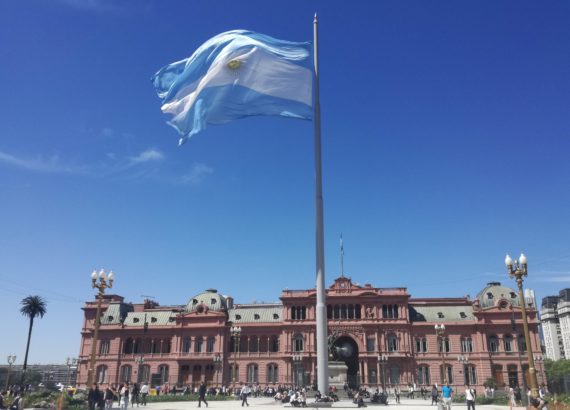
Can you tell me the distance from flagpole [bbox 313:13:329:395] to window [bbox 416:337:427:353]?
58011mm

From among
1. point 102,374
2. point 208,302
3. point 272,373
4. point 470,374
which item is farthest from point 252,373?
point 470,374

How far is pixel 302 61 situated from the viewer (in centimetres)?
2423

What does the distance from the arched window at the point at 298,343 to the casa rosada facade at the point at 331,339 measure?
0.16 metres

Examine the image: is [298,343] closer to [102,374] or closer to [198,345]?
[198,345]

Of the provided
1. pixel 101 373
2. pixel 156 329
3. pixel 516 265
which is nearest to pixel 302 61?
pixel 516 265

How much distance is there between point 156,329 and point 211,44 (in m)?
69.4

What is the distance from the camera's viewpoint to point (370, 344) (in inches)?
2943

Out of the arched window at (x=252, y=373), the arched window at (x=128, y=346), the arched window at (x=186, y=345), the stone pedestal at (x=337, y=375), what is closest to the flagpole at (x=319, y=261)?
the stone pedestal at (x=337, y=375)

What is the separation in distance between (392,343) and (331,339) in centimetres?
1135

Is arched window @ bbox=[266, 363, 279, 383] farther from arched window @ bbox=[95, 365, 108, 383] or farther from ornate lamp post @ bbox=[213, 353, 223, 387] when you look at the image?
arched window @ bbox=[95, 365, 108, 383]

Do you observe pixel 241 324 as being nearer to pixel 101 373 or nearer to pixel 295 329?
pixel 295 329

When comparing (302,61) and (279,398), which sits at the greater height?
(302,61)

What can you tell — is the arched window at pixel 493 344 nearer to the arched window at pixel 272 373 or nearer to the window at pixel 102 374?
the arched window at pixel 272 373

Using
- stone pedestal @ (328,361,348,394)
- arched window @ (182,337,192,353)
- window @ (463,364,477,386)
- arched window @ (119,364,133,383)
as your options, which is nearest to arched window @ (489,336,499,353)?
window @ (463,364,477,386)
